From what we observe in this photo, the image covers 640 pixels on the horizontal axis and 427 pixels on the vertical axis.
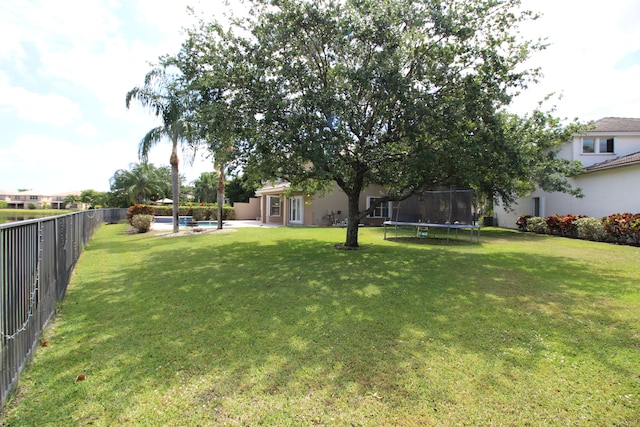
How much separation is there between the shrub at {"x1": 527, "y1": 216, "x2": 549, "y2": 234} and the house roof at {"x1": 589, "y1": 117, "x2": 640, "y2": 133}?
5619 millimetres

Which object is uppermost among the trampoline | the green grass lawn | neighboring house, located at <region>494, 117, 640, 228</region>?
neighboring house, located at <region>494, 117, 640, 228</region>

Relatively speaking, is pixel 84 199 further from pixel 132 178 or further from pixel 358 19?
pixel 358 19

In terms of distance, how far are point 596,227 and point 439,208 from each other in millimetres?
6641

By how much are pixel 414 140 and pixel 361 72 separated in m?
2.66

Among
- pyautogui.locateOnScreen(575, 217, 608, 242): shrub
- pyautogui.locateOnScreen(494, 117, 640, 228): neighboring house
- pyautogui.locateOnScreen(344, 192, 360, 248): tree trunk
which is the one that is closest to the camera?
pyautogui.locateOnScreen(344, 192, 360, 248): tree trunk

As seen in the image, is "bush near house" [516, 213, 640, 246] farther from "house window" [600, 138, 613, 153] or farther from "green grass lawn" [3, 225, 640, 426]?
"green grass lawn" [3, 225, 640, 426]

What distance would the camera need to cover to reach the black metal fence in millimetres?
2719

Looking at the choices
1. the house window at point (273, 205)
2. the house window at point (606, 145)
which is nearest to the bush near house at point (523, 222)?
the house window at point (606, 145)

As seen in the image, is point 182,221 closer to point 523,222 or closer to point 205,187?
point 523,222

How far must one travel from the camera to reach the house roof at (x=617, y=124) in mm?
18920

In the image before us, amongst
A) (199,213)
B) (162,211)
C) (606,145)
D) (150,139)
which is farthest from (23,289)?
(162,211)

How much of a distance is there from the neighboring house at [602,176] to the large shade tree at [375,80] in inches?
350

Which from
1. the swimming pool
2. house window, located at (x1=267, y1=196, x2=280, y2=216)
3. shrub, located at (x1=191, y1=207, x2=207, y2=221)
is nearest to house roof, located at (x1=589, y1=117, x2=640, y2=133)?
house window, located at (x1=267, y1=196, x2=280, y2=216)

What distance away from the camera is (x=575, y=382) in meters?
2.99
